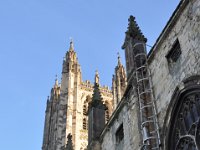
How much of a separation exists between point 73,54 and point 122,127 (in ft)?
99.4

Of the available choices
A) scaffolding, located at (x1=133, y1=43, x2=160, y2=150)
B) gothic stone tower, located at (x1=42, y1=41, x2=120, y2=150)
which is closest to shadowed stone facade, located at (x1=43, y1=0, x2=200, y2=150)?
scaffolding, located at (x1=133, y1=43, x2=160, y2=150)

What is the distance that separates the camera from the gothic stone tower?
37.1 meters

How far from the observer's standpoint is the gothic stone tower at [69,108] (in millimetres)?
37125

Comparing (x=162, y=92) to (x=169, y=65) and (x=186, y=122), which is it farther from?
(x=186, y=122)

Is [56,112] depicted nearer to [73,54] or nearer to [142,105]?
[73,54]

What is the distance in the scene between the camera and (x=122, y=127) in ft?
45.5

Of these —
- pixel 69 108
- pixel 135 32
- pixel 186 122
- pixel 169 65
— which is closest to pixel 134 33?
pixel 135 32

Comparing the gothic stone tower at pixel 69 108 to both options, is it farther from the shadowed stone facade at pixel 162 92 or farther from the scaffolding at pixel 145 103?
the scaffolding at pixel 145 103

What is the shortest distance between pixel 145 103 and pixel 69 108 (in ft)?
92.1

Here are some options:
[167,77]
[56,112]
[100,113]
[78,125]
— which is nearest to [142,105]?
[167,77]

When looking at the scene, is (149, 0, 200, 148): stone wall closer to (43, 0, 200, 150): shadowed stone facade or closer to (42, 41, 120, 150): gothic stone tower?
(43, 0, 200, 150): shadowed stone facade

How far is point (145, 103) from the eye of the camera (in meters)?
11.7

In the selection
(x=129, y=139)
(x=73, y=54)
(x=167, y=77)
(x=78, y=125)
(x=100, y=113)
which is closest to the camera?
(x=167, y=77)

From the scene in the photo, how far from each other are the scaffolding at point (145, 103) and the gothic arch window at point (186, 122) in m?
0.58
